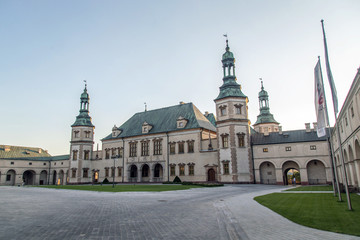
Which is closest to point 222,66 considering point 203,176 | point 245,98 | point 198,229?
point 245,98

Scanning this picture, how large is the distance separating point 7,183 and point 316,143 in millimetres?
73992

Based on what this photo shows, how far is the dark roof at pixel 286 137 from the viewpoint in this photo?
42.2 metres

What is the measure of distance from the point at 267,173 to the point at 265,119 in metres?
27.7

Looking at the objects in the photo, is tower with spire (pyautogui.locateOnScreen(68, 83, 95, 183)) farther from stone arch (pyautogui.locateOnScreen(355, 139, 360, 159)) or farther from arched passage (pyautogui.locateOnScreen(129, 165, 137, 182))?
stone arch (pyautogui.locateOnScreen(355, 139, 360, 159))

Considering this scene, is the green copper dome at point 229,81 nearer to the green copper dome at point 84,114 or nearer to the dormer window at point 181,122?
the dormer window at point 181,122

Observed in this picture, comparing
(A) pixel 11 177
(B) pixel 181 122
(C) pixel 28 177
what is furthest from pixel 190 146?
(C) pixel 28 177

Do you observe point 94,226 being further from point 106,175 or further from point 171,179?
point 106,175

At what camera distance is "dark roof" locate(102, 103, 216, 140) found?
53.6 metres

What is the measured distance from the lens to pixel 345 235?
7.77 meters

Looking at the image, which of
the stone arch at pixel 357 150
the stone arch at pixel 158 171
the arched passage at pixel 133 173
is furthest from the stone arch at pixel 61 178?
the stone arch at pixel 357 150

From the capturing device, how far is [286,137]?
144 ft

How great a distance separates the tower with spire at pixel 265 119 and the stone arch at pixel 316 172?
26.7 m

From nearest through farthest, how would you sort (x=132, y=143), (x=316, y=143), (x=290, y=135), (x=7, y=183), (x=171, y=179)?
1. (x=316, y=143)
2. (x=290, y=135)
3. (x=171, y=179)
4. (x=132, y=143)
5. (x=7, y=183)

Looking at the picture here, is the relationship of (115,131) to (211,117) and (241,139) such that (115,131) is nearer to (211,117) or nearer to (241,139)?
(211,117)
